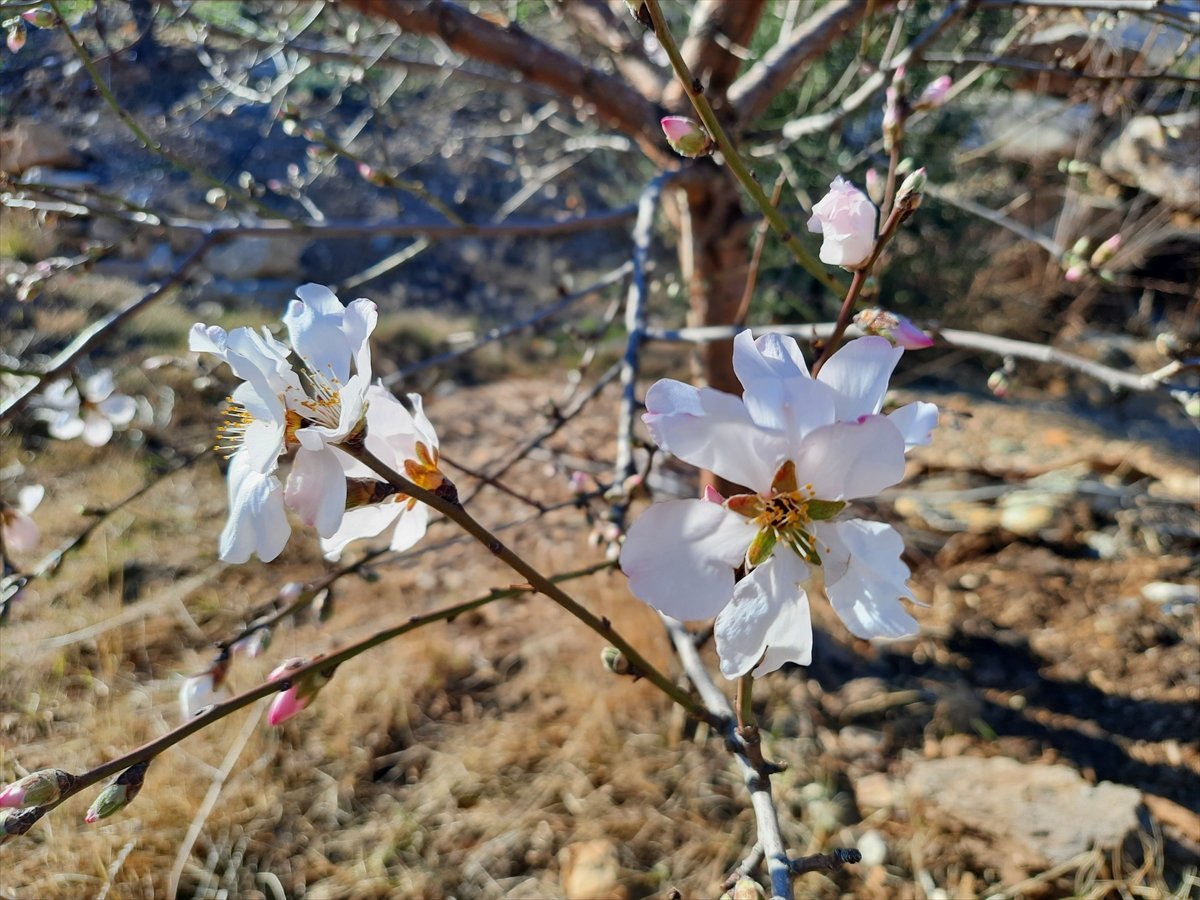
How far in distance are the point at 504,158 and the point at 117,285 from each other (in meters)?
3.42

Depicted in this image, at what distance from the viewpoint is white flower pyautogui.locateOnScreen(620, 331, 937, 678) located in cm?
62

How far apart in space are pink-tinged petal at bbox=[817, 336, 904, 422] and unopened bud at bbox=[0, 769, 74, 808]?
75 cm

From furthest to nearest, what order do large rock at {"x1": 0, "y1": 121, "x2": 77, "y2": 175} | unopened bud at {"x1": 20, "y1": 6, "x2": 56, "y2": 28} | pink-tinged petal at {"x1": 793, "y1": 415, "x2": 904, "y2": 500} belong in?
large rock at {"x1": 0, "y1": 121, "x2": 77, "y2": 175} → unopened bud at {"x1": 20, "y1": 6, "x2": 56, "y2": 28} → pink-tinged petal at {"x1": 793, "y1": 415, "x2": 904, "y2": 500}

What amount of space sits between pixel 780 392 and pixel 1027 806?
1575mm

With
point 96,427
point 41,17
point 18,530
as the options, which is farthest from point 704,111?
point 96,427

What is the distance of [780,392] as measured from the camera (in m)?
0.64

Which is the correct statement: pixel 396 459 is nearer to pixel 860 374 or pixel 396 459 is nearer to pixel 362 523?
pixel 362 523

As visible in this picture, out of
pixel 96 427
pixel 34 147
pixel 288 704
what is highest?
pixel 288 704

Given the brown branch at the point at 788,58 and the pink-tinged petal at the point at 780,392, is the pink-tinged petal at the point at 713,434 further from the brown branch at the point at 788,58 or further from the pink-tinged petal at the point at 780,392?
the brown branch at the point at 788,58

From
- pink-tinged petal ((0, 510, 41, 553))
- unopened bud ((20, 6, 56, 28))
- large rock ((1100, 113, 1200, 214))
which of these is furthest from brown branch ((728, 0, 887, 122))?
large rock ((1100, 113, 1200, 214))

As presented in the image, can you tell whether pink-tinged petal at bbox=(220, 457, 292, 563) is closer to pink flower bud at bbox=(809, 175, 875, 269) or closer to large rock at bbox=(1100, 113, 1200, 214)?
pink flower bud at bbox=(809, 175, 875, 269)

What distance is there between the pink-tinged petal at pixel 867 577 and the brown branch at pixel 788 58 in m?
1.66

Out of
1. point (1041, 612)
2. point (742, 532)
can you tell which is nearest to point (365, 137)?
point (1041, 612)

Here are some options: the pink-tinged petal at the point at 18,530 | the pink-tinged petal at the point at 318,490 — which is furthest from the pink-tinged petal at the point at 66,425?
the pink-tinged petal at the point at 318,490
